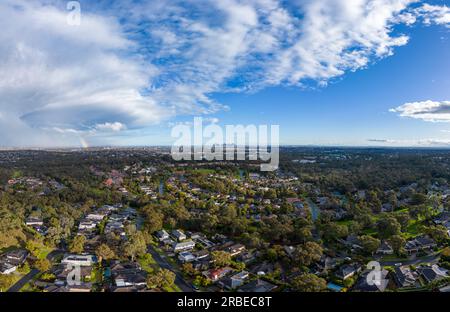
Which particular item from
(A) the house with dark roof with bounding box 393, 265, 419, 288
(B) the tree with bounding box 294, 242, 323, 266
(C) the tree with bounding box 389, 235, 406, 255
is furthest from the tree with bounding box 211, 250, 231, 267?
(C) the tree with bounding box 389, 235, 406, 255

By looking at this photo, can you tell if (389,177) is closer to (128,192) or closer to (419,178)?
(419,178)

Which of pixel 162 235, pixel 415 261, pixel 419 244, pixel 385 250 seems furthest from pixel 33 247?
pixel 419 244

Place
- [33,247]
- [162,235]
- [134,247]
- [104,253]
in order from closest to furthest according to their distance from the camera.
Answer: [104,253]
[134,247]
[33,247]
[162,235]

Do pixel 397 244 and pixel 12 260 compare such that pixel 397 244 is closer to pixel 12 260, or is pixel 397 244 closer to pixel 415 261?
pixel 415 261

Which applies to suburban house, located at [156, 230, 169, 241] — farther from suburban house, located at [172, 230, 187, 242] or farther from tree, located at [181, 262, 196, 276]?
tree, located at [181, 262, 196, 276]

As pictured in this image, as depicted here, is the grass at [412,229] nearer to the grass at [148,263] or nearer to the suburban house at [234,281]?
the suburban house at [234,281]

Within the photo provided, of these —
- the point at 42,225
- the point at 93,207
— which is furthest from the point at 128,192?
the point at 42,225
